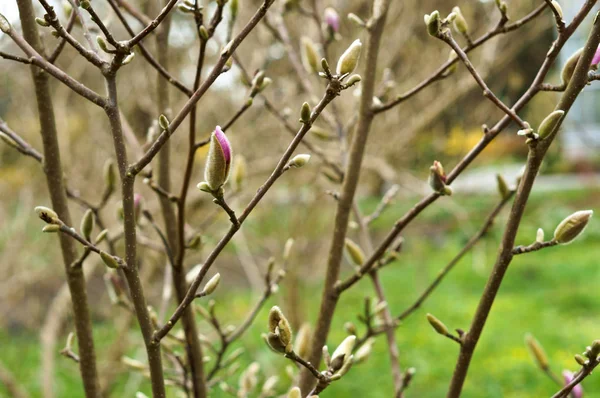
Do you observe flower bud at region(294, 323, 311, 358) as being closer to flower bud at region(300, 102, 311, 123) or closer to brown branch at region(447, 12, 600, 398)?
brown branch at region(447, 12, 600, 398)

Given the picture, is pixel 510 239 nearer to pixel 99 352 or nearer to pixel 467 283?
pixel 99 352

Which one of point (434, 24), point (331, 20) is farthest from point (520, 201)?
point (331, 20)

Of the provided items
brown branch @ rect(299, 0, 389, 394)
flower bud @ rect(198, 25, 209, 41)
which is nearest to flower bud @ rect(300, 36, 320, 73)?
brown branch @ rect(299, 0, 389, 394)

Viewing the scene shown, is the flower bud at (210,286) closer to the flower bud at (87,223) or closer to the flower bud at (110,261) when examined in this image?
the flower bud at (110,261)

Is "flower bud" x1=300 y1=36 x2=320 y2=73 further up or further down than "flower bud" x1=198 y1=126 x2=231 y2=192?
further up

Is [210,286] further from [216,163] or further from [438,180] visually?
[438,180]
